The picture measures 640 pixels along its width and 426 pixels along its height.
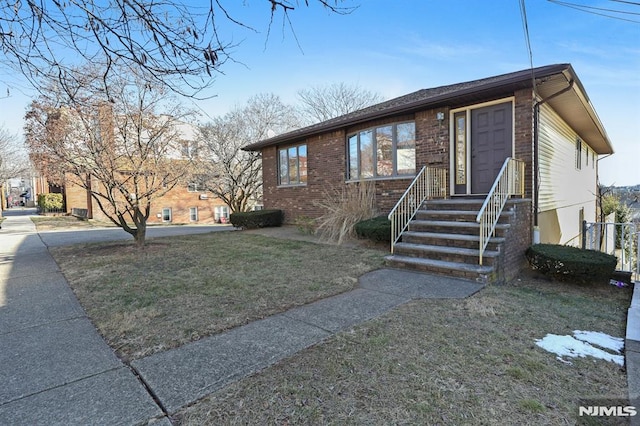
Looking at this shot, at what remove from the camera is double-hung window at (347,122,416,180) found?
8.78 meters

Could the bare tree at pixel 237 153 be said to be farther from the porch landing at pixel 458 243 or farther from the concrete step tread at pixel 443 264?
Answer: the concrete step tread at pixel 443 264

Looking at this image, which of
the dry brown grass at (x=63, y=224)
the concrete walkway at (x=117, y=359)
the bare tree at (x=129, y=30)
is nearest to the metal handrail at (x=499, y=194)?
the concrete walkway at (x=117, y=359)

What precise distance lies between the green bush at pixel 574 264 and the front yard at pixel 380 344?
0.17m

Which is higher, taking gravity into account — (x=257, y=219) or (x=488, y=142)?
(x=488, y=142)

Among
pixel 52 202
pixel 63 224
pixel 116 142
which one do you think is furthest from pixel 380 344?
pixel 52 202

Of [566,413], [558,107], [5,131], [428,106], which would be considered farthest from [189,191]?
[566,413]

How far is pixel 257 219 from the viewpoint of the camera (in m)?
12.2

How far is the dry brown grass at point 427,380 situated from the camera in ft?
6.46

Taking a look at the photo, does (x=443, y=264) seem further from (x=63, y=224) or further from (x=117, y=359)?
(x=63, y=224)

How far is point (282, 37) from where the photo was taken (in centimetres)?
299

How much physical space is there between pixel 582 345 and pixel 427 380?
1.66 metres

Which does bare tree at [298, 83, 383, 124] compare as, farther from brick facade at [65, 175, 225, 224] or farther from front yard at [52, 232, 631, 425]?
front yard at [52, 232, 631, 425]

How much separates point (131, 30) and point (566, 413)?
417 centimetres

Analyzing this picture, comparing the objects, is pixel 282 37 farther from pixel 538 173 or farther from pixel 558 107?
pixel 558 107
